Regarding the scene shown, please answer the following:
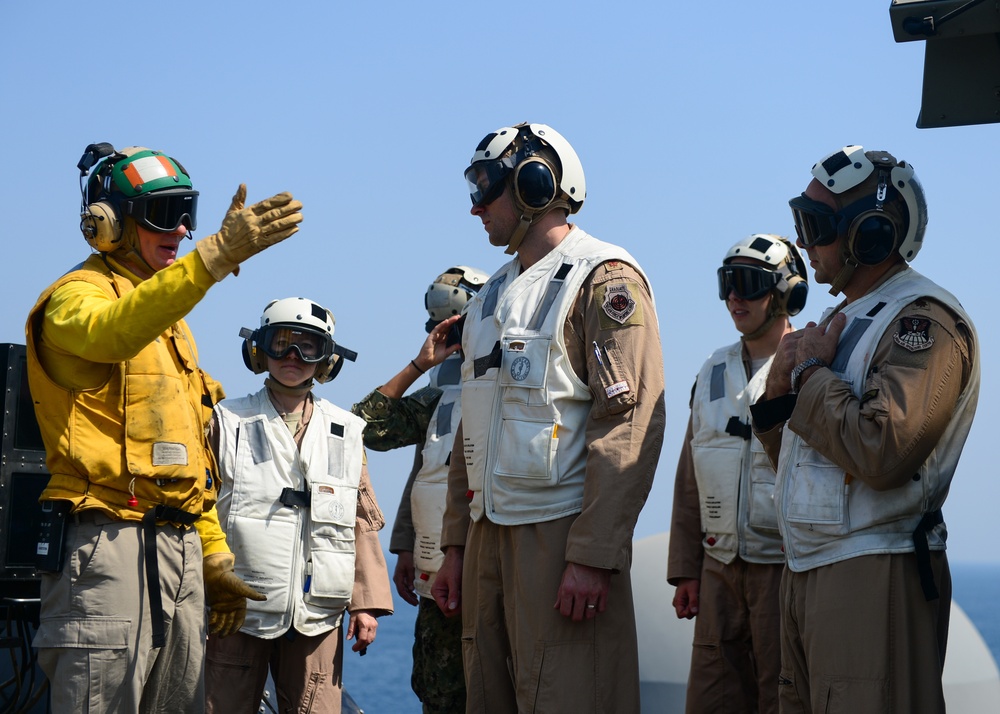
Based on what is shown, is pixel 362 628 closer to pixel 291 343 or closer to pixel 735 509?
pixel 291 343

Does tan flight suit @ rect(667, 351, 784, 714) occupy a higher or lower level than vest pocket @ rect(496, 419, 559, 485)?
lower

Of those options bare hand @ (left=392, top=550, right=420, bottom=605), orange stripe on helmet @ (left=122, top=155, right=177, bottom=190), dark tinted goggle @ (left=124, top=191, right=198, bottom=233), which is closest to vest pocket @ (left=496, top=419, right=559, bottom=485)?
dark tinted goggle @ (left=124, top=191, right=198, bottom=233)

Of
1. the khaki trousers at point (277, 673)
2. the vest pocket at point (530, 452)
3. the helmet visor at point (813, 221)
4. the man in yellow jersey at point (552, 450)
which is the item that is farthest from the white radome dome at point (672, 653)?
the vest pocket at point (530, 452)

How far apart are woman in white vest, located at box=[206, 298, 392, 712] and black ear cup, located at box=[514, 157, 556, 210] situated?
2047 millimetres

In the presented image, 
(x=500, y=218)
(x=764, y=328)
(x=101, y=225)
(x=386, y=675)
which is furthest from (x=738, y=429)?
(x=386, y=675)

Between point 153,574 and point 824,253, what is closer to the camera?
point 153,574

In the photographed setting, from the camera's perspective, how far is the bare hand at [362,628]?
20.4 feet

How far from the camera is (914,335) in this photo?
4.13 meters

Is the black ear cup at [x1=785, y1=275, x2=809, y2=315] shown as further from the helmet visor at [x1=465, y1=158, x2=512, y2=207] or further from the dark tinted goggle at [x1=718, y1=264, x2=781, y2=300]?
the helmet visor at [x1=465, y1=158, x2=512, y2=207]

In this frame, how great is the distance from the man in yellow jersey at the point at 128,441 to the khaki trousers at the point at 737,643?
2.67 metres

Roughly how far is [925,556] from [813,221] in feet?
4.37

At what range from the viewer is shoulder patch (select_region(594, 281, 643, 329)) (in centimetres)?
440

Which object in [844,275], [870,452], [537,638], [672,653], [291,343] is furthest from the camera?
[672,653]

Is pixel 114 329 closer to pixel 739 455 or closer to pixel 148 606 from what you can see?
pixel 148 606
